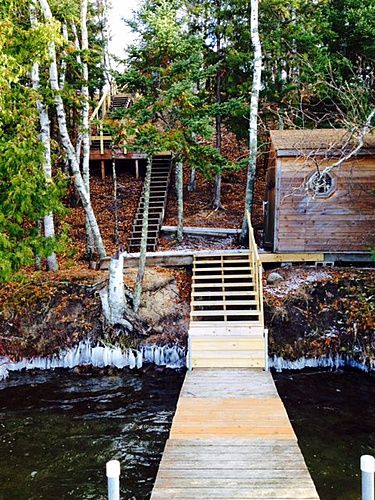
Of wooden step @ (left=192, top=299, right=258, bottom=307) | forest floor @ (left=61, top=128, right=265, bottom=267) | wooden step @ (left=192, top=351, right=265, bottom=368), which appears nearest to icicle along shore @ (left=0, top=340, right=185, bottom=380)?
wooden step @ (left=192, top=299, right=258, bottom=307)

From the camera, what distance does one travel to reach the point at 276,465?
19.5 feet

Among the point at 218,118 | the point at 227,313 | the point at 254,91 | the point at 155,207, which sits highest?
the point at 254,91

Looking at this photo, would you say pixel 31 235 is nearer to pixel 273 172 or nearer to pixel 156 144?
pixel 156 144

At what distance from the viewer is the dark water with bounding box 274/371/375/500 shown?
717 centimetres

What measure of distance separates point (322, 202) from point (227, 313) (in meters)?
4.59

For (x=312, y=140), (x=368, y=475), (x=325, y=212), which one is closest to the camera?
(x=368, y=475)

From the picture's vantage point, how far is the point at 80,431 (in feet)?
28.6

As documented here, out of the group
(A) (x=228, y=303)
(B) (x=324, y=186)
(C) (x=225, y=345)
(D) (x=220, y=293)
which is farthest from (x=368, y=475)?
(B) (x=324, y=186)

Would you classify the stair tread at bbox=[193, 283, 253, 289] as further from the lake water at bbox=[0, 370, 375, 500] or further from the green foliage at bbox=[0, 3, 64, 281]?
the green foliage at bbox=[0, 3, 64, 281]

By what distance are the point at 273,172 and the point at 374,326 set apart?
5942 millimetres

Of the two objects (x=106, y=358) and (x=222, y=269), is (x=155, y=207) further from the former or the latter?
(x=106, y=358)

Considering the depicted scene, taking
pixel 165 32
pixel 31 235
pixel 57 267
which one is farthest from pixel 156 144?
pixel 57 267

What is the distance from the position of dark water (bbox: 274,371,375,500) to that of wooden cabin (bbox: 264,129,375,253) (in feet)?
13.2

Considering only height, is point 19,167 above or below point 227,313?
above
